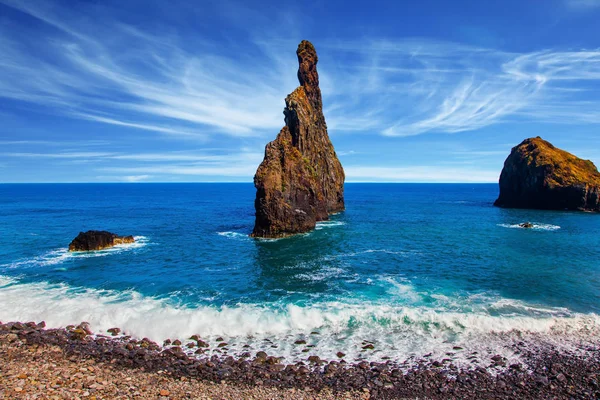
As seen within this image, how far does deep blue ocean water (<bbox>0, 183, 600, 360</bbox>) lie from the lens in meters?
24.1

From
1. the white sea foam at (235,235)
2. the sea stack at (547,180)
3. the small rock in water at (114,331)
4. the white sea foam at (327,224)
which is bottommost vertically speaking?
the small rock in water at (114,331)

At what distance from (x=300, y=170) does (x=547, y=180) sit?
73146mm

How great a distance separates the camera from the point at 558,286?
106 feet

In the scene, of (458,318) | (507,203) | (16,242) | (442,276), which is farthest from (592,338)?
(507,203)

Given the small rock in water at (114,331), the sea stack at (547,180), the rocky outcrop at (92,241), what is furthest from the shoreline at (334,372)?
the sea stack at (547,180)

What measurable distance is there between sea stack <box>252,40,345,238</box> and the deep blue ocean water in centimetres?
376

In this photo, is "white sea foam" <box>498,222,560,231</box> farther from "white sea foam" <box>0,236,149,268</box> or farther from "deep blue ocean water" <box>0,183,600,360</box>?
"white sea foam" <box>0,236,149,268</box>

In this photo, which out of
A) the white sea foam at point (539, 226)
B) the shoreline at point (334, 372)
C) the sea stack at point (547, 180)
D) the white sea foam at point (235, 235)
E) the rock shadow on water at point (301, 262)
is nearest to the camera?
the shoreline at point (334, 372)

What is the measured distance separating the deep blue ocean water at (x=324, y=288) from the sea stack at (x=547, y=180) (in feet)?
133

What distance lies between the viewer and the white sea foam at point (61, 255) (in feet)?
135

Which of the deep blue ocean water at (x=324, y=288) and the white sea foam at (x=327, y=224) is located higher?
the white sea foam at (x=327, y=224)

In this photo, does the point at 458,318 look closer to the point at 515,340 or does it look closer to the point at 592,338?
the point at 515,340

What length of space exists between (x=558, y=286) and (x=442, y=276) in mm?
9513

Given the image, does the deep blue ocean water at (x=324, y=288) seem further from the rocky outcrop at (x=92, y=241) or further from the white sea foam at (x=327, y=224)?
the white sea foam at (x=327, y=224)
